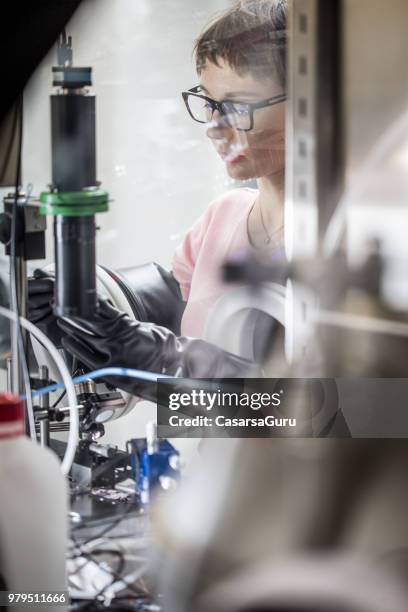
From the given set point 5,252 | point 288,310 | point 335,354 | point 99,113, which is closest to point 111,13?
point 99,113

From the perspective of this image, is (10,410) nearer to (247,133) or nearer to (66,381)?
(66,381)

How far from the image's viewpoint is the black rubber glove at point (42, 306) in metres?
1.45

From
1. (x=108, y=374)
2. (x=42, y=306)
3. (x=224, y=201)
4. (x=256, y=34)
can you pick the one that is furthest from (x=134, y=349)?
(x=256, y=34)

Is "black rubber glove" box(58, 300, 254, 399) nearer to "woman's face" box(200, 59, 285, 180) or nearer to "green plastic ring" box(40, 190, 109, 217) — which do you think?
"green plastic ring" box(40, 190, 109, 217)

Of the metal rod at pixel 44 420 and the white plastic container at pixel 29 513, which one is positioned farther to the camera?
the metal rod at pixel 44 420

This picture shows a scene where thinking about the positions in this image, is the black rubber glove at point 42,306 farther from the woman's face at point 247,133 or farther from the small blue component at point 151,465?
the woman's face at point 247,133

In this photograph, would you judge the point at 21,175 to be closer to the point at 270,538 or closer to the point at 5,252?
the point at 5,252

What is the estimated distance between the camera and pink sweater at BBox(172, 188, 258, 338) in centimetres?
145

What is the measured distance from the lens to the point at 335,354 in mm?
1430

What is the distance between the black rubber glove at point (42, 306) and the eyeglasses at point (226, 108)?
1.21ft

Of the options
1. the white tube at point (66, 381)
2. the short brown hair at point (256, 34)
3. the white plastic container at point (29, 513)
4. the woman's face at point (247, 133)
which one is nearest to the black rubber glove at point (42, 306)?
the white tube at point (66, 381)

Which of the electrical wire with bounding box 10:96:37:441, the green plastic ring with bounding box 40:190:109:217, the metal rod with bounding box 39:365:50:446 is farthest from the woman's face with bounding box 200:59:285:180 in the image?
the metal rod with bounding box 39:365:50:446

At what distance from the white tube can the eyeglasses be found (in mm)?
445

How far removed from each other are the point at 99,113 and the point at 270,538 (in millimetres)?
752
